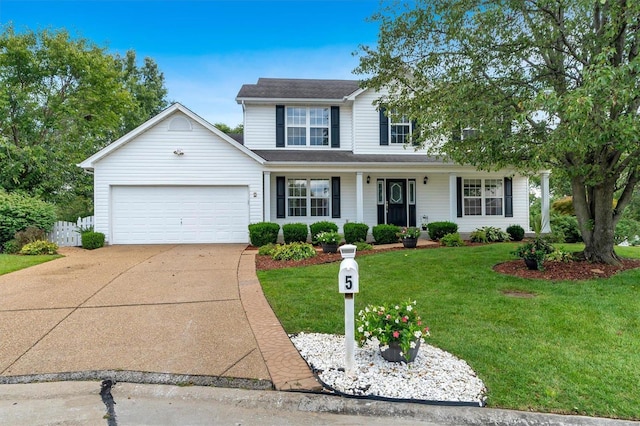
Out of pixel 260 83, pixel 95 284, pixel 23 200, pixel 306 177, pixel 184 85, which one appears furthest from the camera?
pixel 184 85

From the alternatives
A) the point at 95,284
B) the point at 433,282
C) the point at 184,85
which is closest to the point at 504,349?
the point at 433,282

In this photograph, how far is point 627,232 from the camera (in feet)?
43.5

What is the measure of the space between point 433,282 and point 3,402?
245 inches

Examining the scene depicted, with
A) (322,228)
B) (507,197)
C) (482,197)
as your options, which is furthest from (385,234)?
(507,197)

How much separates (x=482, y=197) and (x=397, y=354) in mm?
13680

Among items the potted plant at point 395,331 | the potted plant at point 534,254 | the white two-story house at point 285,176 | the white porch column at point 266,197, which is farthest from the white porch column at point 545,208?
the potted plant at point 395,331

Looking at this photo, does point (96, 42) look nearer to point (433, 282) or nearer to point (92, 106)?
point (92, 106)

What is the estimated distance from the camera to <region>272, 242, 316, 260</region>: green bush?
31.3ft

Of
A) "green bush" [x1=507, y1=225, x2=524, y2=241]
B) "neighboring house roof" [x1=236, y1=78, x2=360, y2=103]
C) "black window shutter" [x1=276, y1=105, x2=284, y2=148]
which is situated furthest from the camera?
"black window shutter" [x1=276, y1=105, x2=284, y2=148]

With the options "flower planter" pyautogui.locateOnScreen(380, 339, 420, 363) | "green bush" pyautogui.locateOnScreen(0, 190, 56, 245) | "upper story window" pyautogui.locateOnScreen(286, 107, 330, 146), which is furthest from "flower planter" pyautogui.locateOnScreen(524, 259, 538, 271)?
"green bush" pyautogui.locateOnScreen(0, 190, 56, 245)

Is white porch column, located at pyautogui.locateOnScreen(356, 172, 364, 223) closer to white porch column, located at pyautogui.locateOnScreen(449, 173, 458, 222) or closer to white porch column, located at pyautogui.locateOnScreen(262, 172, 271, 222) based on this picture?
white porch column, located at pyautogui.locateOnScreen(262, 172, 271, 222)

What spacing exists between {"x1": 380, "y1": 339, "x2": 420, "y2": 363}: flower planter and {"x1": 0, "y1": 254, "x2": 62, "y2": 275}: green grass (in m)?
8.96

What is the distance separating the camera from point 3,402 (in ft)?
9.43

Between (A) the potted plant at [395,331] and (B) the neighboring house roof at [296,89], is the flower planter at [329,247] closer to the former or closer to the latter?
(B) the neighboring house roof at [296,89]
